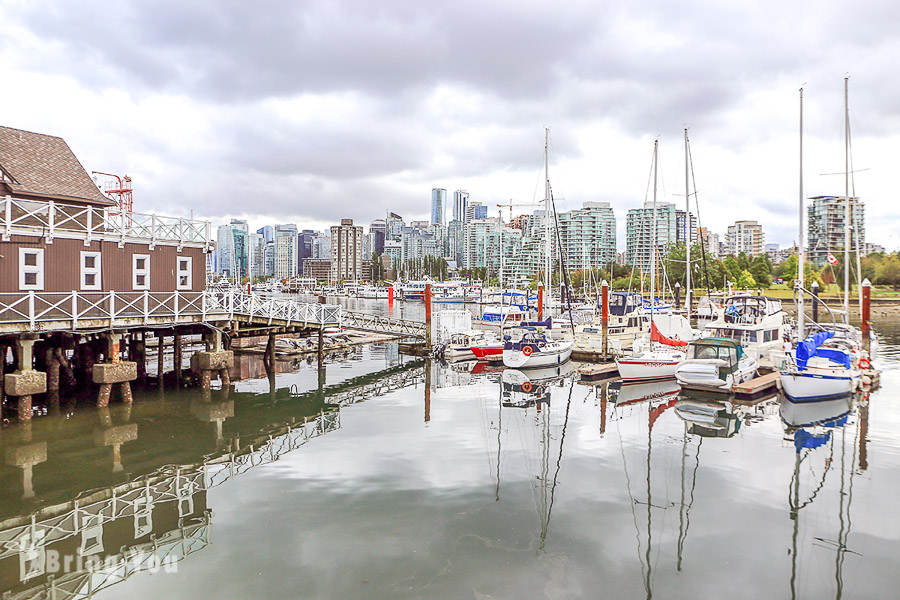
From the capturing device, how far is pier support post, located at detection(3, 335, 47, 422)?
64.7ft

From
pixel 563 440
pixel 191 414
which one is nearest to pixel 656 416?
pixel 563 440

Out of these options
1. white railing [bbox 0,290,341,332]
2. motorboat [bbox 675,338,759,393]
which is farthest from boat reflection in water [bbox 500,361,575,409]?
white railing [bbox 0,290,341,332]

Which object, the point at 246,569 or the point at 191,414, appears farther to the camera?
the point at 191,414

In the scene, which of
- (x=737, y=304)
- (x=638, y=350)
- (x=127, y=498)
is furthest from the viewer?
(x=737, y=304)

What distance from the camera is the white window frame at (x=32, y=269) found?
21594 millimetres

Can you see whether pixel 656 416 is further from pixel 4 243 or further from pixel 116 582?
pixel 4 243

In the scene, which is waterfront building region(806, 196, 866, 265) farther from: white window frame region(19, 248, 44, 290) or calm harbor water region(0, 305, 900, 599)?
white window frame region(19, 248, 44, 290)

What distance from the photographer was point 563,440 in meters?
19.7

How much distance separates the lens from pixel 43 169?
2661cm

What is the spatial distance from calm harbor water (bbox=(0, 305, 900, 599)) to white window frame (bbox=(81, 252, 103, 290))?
4869mm

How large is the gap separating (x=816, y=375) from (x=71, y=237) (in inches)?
1205

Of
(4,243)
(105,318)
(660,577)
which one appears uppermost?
(4,243)

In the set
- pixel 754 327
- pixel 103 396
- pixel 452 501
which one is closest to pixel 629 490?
pixel 452 501

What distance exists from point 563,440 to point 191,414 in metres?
14.2
